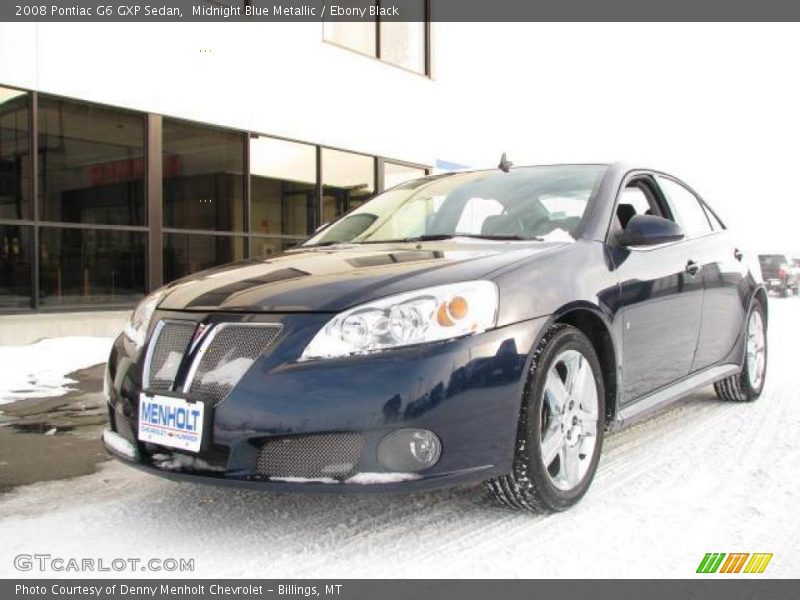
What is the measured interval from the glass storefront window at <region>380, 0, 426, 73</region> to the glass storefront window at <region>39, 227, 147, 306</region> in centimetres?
659

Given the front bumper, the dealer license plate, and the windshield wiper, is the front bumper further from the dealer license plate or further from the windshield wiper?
the windshield wiper

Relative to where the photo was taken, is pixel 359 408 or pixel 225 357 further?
pixel 225 357

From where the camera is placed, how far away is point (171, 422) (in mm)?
2639

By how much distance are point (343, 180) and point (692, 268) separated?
9.77m

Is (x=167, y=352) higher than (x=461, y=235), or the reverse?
(x=461, y=235)

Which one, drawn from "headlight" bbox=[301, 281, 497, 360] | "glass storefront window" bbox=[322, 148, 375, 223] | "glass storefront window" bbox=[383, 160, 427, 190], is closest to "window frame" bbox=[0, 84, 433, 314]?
"glass storefront window" bbox=[322, 148, 375, 223]

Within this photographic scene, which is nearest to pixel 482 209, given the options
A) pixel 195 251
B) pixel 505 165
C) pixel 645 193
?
pixel 505 165

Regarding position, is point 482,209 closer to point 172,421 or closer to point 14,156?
point 172,421

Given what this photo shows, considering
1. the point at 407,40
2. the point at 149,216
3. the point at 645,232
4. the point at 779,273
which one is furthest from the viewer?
the point at 779,273

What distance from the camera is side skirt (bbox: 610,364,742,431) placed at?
3449 millimetres

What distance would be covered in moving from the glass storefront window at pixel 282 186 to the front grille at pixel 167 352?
8.99 metres

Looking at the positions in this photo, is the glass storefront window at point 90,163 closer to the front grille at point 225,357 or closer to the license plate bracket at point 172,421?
the license plate bracket at point 172,421
